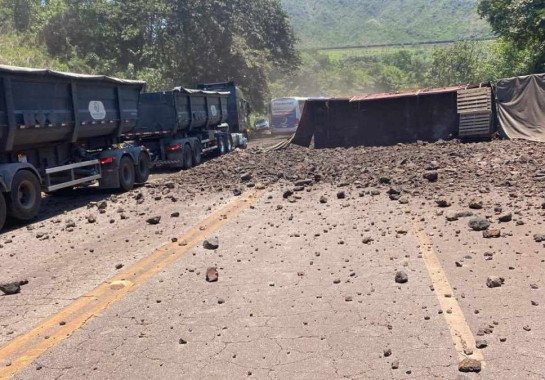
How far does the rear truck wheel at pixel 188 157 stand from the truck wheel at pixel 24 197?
7656 mm

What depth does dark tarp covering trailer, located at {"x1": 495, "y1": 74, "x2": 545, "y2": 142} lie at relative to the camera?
1839 cm

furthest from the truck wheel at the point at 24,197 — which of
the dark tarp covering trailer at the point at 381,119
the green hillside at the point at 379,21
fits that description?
the green hillside at the point at 379,21

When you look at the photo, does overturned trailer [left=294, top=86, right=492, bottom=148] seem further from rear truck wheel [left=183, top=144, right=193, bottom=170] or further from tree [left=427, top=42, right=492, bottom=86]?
tree [left=427, top=42, right=492, bottom=86]

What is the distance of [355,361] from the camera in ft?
13.5

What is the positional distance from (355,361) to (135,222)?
6.81 m

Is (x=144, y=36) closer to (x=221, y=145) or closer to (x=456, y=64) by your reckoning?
(x=221, y=145)

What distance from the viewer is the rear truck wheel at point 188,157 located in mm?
18781

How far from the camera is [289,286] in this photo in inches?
236

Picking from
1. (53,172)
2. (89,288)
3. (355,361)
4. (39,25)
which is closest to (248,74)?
(39,25)

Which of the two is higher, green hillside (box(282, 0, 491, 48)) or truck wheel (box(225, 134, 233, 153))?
green hillside (box(282, 0, 491, 48))

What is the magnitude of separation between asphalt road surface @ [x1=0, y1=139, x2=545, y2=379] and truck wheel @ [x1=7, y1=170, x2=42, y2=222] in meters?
0.29

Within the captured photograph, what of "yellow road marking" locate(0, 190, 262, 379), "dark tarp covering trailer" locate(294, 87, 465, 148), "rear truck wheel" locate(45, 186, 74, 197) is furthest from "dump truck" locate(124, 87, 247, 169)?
"yellow road marking" locate(0, 190, 262, 379)

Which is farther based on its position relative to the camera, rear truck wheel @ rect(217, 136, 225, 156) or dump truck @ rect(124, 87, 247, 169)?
rear truck wheel @ rect(217, 136, 225, 156)

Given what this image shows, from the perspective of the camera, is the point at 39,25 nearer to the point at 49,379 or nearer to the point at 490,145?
the point at 490,145
